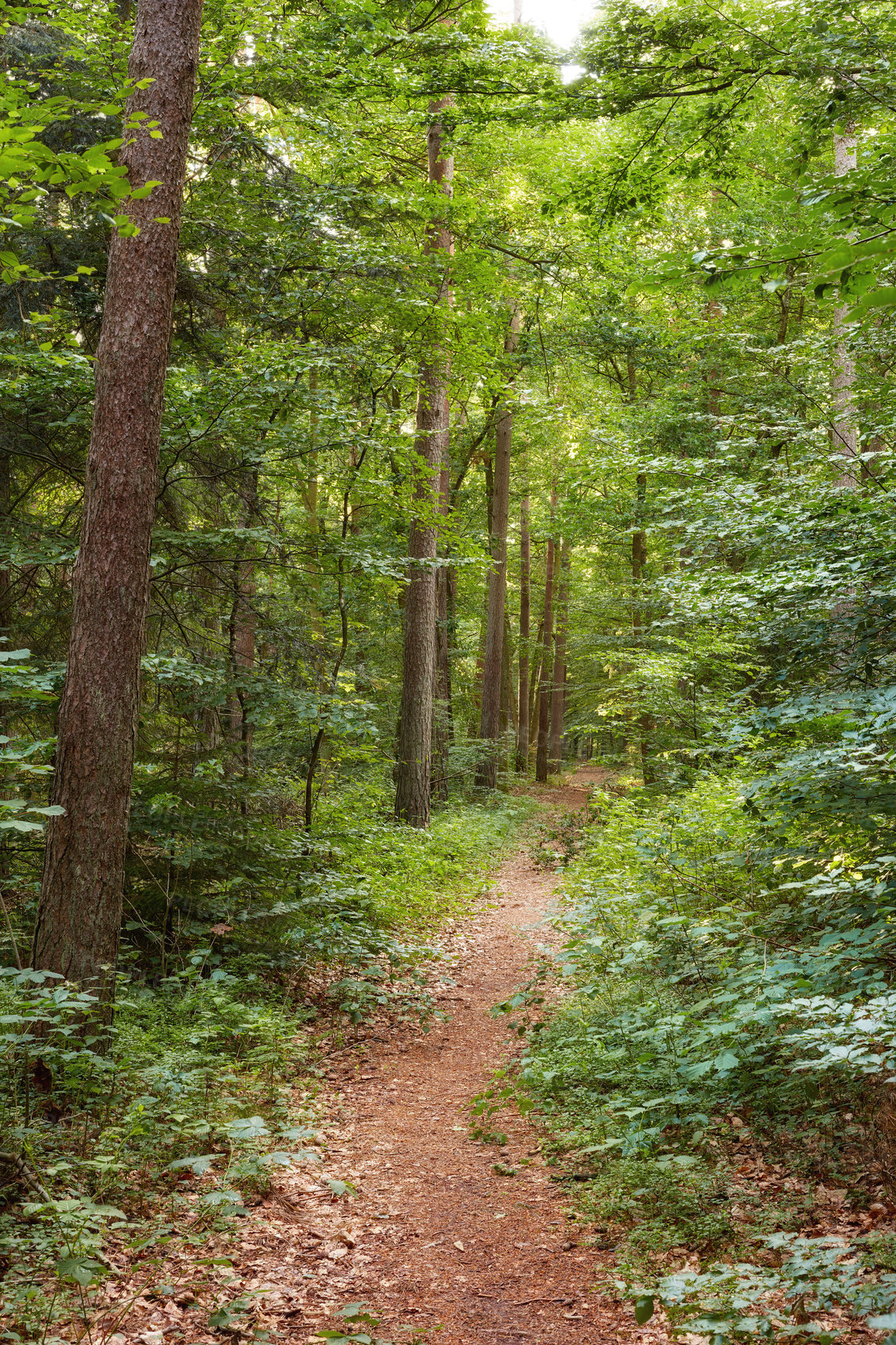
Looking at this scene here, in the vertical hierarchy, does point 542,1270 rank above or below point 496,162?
below

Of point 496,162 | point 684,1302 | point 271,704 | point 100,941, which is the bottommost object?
point 684,1302

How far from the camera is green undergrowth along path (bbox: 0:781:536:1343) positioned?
340 cm

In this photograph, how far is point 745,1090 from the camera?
4.46 meters

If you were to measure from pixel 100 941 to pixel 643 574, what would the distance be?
51.3 ft

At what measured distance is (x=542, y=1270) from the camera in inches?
145

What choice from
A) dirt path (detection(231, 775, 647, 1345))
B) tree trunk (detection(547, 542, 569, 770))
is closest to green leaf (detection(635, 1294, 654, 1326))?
dirt path (detection(231, 775, 647, 1345))

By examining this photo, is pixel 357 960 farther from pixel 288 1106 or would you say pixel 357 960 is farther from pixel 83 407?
pixel 83 407

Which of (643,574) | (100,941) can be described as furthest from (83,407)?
(643,574)

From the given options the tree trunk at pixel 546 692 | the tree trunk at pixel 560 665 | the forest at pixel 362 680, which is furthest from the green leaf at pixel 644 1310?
the tree trunk at pixel 560 665

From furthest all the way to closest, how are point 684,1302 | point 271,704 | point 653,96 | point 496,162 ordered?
point 496,162 → point 271,704 → point 653,96 → point 684,1302

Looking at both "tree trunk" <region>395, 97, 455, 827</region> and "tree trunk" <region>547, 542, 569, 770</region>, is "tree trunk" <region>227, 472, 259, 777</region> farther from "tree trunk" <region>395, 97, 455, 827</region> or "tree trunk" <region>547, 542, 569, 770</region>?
"tree trunk" <region>547, 542, 569, 770</region>

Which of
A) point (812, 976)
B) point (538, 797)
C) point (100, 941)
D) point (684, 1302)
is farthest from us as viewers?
point (538, 797)

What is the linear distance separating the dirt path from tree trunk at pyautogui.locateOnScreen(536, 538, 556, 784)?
18706mm

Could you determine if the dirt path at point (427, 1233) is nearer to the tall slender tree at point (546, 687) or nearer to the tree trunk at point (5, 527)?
the tree trunk at point (5, 527)
